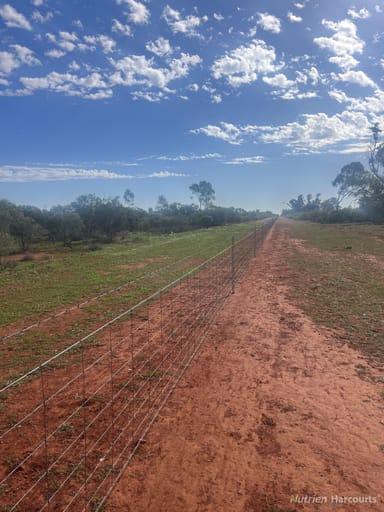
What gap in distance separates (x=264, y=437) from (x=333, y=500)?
0.94 meters

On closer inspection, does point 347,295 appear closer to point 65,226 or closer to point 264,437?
point 264,437

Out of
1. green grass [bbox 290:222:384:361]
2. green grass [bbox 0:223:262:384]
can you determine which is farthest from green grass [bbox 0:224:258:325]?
green grass [bbox 290:222:384:361]

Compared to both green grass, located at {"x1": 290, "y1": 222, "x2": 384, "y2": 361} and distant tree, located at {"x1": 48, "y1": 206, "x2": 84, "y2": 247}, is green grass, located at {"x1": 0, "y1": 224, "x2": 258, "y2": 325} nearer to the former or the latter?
green grass, located at {"x1": 290, "y1": 222, "x2": 384, "y2": 361}

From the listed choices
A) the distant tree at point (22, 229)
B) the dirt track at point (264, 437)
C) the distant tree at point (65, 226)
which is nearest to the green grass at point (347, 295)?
the dirt track at point (264, 437)

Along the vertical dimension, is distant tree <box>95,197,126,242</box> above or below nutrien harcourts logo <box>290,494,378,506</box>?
above

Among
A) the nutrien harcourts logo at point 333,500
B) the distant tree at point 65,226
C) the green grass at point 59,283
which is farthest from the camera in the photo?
the distant tree at point 65,226

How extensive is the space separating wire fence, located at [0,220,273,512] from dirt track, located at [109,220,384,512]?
274 millimetres

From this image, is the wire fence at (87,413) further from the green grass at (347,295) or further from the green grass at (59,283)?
the green grass at (59,283)

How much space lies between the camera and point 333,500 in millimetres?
2812

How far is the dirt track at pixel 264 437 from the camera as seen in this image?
9.40 ft

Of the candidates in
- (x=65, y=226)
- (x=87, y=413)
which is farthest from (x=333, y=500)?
(x=65, y=226)

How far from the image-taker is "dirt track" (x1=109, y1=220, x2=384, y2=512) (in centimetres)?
287

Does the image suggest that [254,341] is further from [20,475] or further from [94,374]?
[20,475]

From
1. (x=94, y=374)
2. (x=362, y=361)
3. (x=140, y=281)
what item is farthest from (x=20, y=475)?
(x=140, y=281)
